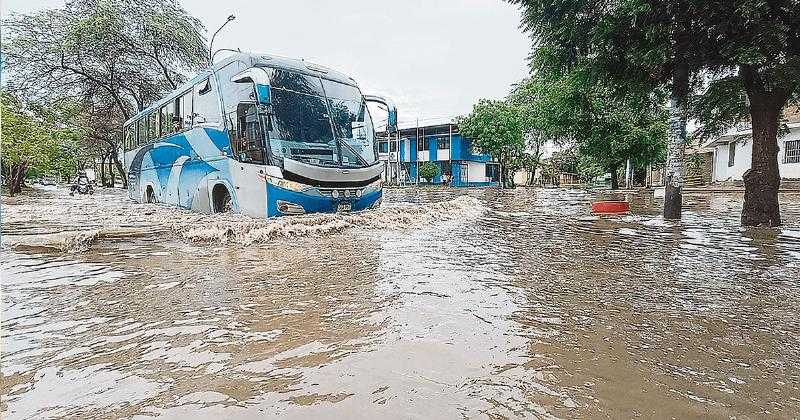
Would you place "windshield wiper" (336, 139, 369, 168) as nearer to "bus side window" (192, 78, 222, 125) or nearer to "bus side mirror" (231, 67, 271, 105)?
"bus side mirror" (231, 67, 271, 105)

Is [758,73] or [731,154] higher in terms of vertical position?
[758,73]

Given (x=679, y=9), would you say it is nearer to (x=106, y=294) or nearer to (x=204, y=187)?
(x=106, y=294)

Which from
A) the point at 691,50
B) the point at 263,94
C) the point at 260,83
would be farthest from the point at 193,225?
the point at 691,50

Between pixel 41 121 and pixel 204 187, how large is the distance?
17.6 meters

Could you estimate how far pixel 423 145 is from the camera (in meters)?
41.8

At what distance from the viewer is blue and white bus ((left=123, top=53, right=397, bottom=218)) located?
8820 mm

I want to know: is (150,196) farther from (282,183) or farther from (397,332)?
(397,332)

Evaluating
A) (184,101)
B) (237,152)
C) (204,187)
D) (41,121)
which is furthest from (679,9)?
(41,121)

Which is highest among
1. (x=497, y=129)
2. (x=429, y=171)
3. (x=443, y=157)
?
(x=497, y=129)

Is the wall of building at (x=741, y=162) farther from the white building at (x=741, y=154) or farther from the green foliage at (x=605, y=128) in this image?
the green foliage at (x=605, y=128)

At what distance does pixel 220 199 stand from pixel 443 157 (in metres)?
31.3

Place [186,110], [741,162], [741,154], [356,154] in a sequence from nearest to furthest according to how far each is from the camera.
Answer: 1. [356,154]
2. [186,110]
3. [741,154]
4. [741,162]

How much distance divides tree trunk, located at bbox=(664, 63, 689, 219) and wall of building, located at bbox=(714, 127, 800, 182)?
A: 1308cm

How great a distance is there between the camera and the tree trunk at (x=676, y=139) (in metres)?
9.11
